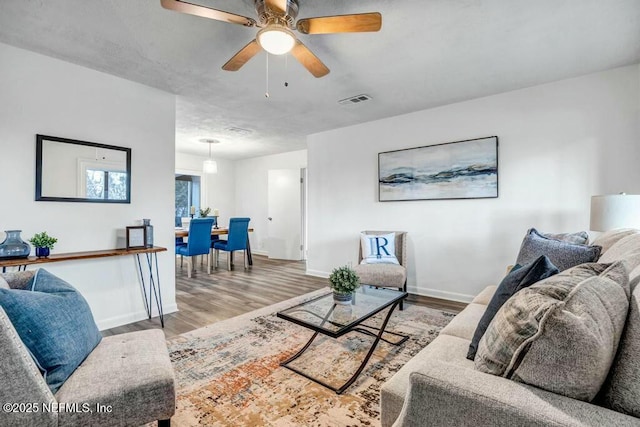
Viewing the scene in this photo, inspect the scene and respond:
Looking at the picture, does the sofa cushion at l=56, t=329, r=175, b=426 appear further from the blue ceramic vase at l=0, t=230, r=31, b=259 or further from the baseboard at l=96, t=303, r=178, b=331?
the baseboard at l=96, t=303, r=178, b=331

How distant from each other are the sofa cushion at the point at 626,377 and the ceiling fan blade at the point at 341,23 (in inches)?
67.9

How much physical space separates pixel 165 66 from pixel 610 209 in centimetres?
391

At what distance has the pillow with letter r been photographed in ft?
11.8

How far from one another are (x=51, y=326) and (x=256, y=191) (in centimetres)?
656

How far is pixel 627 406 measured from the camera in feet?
2.42

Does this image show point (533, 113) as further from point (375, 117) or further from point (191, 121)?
point (191, 121)

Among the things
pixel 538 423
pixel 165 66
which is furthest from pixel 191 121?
pixel 538 423

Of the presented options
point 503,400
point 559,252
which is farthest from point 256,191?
point 503,400

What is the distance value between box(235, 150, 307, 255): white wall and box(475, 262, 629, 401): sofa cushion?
21.1 ft

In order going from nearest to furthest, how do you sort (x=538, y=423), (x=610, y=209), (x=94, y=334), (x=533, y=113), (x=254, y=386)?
1. (x=538, y=423)
2. (x=94, y=334)
3. (x=254, y=386)
4. (x=610, y=209)
5. (x=533, y=113)

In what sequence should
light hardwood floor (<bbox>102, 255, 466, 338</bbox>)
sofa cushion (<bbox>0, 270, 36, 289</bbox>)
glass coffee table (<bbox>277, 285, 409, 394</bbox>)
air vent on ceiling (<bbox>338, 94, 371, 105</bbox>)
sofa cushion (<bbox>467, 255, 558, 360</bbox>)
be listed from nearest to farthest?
sofa cushion (<bbox>467, 255, 558, 360</bbox>) → sofa cushion (<bbox>0, 270, 36, 289</bbox>) → glass coffee table (<bbox>277, 285, 409, 394</bbox>) → light hardwood floor (<bbox>102, 255, 466, 338</bbox>) → air vent on ceiling (<bbox>338, 94, 371, 105</bbox>)

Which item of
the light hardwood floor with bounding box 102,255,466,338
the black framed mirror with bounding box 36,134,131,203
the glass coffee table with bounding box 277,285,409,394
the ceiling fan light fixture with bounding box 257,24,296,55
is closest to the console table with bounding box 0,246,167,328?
the light hardwood floor with bounding box 102,255,466,338

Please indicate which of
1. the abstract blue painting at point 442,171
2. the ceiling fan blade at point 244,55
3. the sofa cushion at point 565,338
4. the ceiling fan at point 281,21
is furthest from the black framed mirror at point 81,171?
the sofa cushion at point 565,338

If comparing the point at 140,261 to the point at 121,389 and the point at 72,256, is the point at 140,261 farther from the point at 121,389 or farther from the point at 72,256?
the point at 121,389
